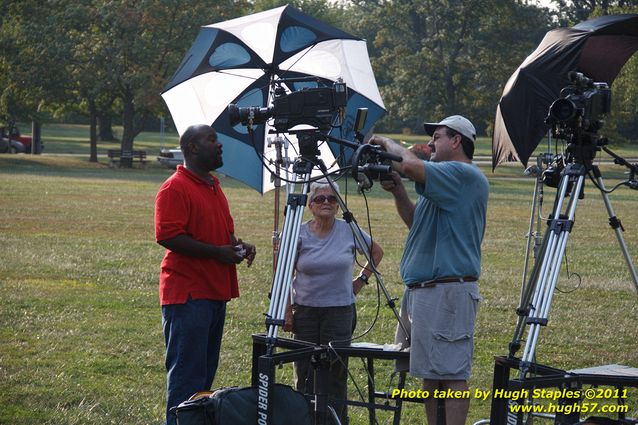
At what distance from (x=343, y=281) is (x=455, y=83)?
5451 centimetres

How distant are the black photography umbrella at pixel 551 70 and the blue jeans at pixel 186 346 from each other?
2.93 metres

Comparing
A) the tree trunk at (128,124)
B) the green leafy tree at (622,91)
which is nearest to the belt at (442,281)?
the green leafy tree at (622,91)

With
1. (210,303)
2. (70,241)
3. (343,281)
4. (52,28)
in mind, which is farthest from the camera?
(52,28)

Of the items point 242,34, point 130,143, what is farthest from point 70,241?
point 130,143

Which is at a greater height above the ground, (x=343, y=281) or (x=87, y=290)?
(x=343, y=281)

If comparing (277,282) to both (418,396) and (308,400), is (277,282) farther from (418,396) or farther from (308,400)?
(418,396)

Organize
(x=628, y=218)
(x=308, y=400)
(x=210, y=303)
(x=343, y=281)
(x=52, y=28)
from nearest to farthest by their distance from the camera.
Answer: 1. (x=308, y=400)
2. (x=210, y=303)
3. (x=343, y=281)
4. (x=628, y=218)
5. (x=52, y=28)

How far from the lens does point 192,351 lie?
619 centimetres

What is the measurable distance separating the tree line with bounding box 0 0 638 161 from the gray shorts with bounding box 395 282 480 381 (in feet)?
124

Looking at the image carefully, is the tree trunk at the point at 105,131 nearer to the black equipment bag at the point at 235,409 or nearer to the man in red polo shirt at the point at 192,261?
the man in red polo shirt at the point at 192,261

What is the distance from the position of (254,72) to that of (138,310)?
16.2 feet

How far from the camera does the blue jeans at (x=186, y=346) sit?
6.16 m

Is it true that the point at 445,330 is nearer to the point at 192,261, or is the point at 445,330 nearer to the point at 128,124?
the point at 192,261

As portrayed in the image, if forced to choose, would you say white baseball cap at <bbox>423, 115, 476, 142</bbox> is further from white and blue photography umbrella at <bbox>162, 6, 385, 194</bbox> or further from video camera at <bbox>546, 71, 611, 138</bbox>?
white and blue photography umbrella at <bbox>162, 6, 385, 194</bbox>
